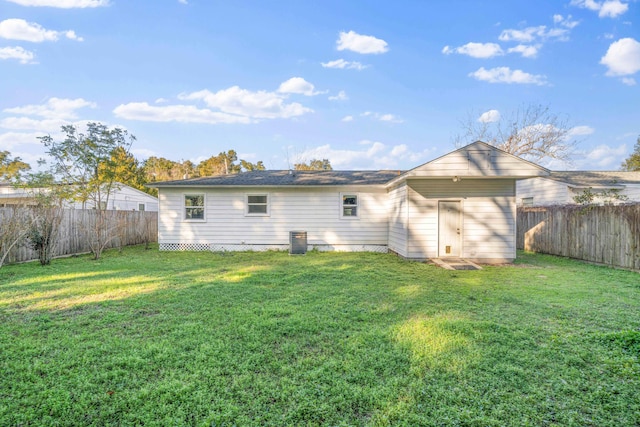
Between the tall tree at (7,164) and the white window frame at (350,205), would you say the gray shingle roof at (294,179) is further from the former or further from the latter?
the tall tree at (7,164)

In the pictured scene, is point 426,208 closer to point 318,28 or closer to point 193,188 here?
point 193,188

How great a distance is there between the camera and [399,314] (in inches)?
171

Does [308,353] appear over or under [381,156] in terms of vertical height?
under

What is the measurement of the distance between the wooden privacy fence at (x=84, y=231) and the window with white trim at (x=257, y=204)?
490 centimetres

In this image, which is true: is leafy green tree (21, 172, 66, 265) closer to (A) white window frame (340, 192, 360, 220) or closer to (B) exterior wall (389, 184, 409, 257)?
(A) white window frame (340, 192, 360, 220)

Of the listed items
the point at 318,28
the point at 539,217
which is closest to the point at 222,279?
the point at 539,217

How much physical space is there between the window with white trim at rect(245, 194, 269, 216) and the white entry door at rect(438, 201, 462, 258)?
648 cm

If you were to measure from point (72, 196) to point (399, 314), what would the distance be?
16.0m

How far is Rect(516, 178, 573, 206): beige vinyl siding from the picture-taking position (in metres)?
15.2

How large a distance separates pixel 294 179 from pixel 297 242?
2797mm

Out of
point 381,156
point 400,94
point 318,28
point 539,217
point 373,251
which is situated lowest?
point 373,251

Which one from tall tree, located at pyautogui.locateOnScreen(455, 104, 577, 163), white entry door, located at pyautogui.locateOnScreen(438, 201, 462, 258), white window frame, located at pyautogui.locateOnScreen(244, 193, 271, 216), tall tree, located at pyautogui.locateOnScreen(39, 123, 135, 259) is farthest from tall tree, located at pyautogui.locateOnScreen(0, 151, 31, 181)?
tall tree, located at pyautogui.locateOnScreen(455, 104, 577, 163)

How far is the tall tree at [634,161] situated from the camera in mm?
33162

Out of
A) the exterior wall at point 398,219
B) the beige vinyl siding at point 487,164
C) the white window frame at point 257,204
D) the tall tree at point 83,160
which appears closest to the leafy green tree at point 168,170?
the tall tree at point 83,160
